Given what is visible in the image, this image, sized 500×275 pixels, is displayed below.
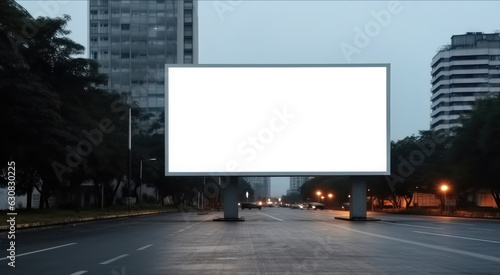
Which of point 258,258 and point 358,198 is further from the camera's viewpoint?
point 358,198

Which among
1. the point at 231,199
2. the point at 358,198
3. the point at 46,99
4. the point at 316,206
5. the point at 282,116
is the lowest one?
the point at 316,206

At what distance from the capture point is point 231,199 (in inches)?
1721

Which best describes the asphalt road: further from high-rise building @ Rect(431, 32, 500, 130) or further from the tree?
high-rise building @ Rect(431, 32, 500, 130)

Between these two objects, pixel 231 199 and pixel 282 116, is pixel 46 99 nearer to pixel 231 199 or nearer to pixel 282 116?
pixel 282 116

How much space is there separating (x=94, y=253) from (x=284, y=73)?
2581cm

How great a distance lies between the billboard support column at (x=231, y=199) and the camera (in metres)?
43.4

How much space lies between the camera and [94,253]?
54.1 ft

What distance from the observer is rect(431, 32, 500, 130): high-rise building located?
15300 centimetres

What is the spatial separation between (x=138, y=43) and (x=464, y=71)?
256ft
